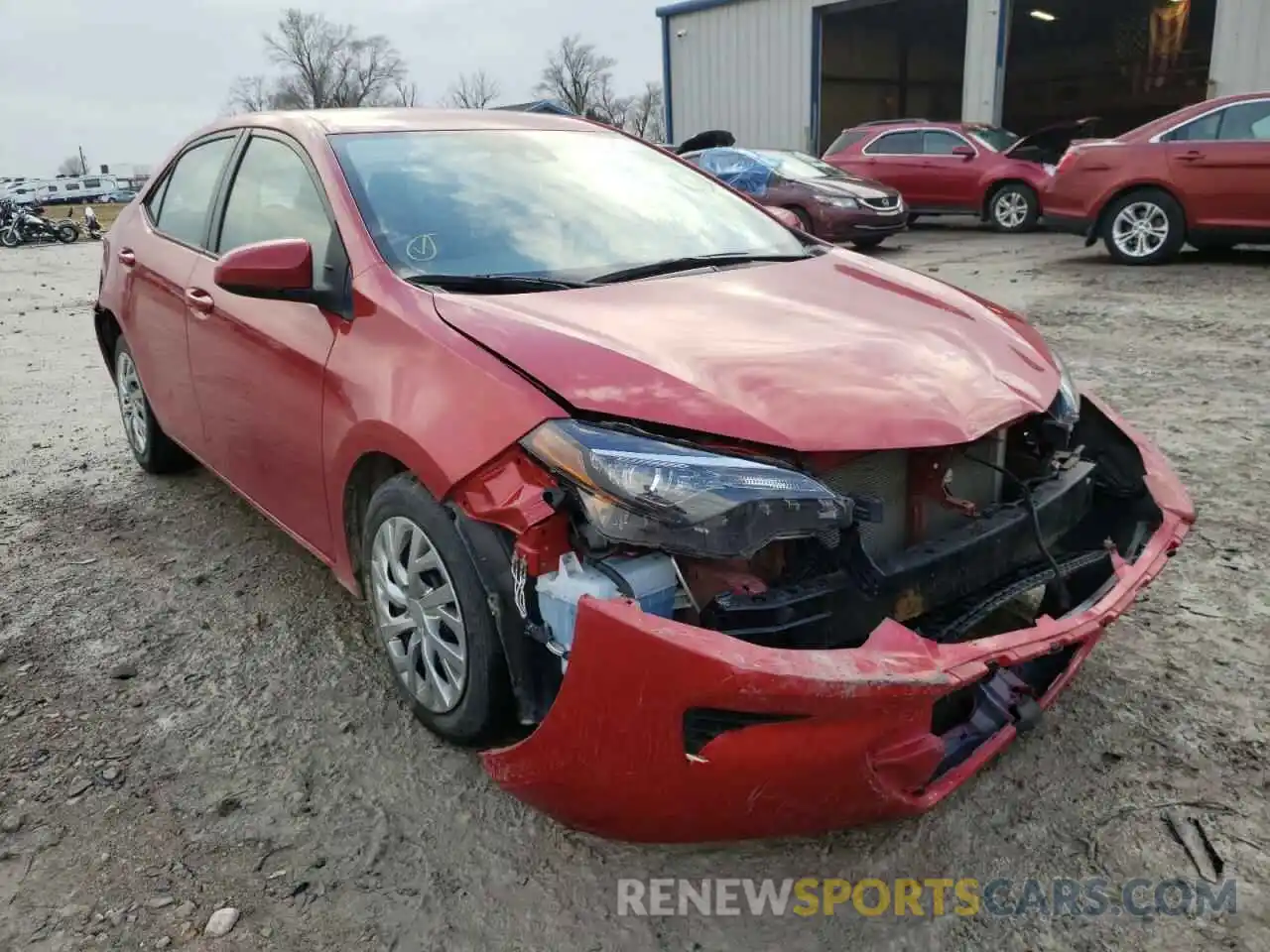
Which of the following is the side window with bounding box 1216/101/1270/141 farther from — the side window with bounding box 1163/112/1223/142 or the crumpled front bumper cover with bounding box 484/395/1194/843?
the crumpled front bumper cover with bounding box 484/395/1194/843

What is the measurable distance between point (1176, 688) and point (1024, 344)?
962 millimetres

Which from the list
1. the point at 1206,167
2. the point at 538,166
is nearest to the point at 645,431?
the point at 538,166

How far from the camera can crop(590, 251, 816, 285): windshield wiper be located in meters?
2.65

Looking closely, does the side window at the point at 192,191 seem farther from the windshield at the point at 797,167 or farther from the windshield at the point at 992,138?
the windshield at the point at 992,138

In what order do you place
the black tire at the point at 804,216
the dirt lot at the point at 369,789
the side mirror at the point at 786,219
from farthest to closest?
the black tire at the point at 804,216, the side mirror at the point at 786,219, the dirt lot at the point at 369,789

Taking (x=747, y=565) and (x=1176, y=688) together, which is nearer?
(x=747, y=565)

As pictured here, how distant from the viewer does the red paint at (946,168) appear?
44.0ft

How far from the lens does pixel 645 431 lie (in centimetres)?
192

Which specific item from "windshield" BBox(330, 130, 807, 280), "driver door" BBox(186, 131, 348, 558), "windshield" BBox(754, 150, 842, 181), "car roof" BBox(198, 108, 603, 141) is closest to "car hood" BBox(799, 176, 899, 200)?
"windshield" BBox(754, 150, 842, 181)

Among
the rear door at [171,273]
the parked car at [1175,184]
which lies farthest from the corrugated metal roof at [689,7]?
the rear door at [171,273]

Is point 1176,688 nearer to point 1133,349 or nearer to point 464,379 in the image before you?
point 464,379

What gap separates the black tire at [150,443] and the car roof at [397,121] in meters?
1.31

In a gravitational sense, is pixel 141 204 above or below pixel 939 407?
above

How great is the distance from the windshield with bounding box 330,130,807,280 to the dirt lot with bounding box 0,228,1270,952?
1.20m
